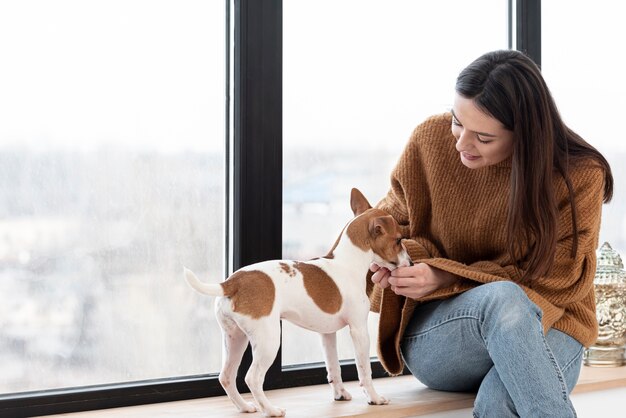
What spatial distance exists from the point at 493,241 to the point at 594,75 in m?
1.13

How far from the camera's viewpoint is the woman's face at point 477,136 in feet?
5.46

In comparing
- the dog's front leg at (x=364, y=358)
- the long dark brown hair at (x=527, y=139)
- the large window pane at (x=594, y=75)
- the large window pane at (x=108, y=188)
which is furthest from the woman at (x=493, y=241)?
the large window pane at (x=594, y=75)

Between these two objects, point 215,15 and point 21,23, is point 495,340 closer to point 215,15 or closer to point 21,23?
point 215,15

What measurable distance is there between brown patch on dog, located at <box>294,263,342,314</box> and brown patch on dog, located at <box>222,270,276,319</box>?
3.4 inches

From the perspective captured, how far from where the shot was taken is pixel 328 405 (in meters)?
1.74

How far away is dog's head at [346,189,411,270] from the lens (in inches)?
66.2

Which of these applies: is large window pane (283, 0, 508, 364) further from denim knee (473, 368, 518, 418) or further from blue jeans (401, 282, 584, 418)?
denim knee (473, 368, 518, 418)

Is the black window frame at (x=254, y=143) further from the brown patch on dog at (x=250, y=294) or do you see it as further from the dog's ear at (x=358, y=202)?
the brown patch on dog at (x=250, y=294)

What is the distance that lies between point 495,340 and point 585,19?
149 cm

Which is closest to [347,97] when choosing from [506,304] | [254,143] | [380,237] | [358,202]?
[254,143]

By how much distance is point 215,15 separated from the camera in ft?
6.40

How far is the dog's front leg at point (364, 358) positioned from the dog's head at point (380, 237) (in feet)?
0.46

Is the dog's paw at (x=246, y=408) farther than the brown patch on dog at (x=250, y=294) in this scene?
Yes

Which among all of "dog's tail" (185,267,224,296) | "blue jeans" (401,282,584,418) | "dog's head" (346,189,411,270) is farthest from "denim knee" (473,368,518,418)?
"dog's tail" (185,267,224,296)
